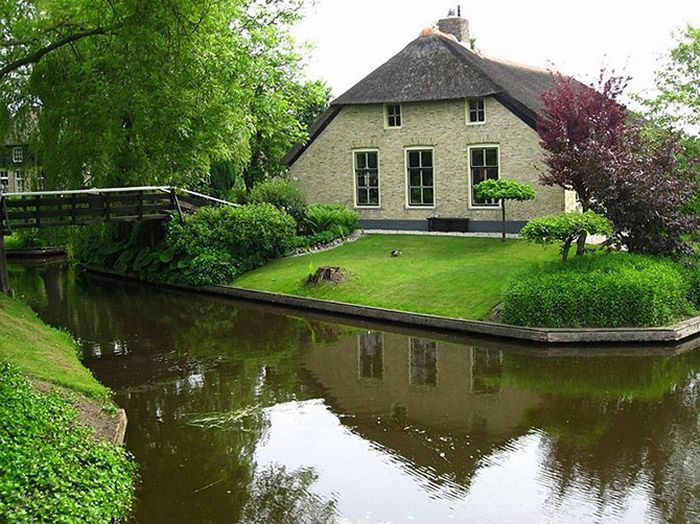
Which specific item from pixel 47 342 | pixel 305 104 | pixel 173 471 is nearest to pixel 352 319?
pixel 47 342

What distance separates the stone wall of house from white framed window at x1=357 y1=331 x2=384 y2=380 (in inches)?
358

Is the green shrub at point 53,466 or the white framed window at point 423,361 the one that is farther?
the white framed window at point 423,361

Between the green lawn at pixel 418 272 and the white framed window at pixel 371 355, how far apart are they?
4.49ft

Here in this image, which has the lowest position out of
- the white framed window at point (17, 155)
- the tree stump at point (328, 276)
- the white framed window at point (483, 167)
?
the tree stump at point (328, 276)

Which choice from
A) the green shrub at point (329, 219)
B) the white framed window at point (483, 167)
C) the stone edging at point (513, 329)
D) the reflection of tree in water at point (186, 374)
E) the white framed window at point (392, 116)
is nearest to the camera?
the reflection of tree in water at point (186, 374)

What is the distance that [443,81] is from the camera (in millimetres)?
23203

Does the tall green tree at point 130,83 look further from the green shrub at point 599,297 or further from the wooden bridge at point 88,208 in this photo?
the green shrub at point 599,297

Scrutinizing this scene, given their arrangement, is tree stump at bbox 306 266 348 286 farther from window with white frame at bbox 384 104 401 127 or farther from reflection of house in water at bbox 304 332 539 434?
window with white frame at bbox 384 104 401 127

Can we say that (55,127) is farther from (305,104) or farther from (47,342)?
(305,104)

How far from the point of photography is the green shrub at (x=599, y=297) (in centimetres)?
1323

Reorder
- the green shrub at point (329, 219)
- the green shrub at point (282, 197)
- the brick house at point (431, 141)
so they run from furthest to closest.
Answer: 1. the green shrub at point (329, 219)
2. the green shrub at point (282, 197)
3. the brick house at point (431, 141)

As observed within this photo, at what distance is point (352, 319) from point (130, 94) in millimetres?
6850

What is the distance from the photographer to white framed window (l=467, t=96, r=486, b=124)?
22619mm

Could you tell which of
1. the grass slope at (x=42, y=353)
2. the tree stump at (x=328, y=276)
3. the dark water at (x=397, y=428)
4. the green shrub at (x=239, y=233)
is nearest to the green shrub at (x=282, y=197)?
the green shrub at (x=239, y=233)
